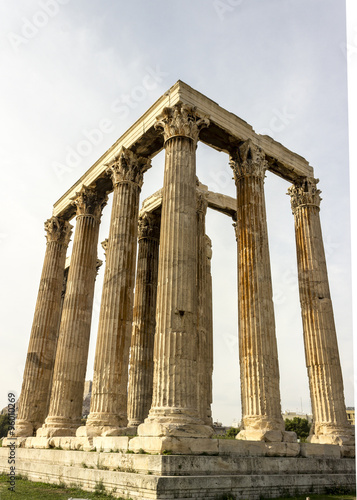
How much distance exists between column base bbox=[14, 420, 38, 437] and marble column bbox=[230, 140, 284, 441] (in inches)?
584

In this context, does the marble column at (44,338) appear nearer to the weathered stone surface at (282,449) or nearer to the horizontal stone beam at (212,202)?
the horizontal stone beam at (212,202)

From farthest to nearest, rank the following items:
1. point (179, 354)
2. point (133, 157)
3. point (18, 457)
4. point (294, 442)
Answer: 1. point (133, 157)
2. point (18, 457)
3. point (294, 442)
4. point (179, 354)

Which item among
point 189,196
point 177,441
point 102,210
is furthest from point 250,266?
point 102,210

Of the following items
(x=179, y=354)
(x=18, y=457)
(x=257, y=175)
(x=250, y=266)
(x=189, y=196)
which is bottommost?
(x=18, y=457)

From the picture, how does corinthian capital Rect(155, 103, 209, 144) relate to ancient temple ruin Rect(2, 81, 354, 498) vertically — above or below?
above

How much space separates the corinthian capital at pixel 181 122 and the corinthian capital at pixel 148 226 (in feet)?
34.3

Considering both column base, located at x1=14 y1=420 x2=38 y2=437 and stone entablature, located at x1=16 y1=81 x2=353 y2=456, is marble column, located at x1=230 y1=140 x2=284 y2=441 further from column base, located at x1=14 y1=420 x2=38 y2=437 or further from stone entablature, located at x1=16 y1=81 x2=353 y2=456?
column base, located at x1=14 y1=420 x2=38 y2=437

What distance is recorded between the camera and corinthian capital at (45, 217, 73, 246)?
3284cm

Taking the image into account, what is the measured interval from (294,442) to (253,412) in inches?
84.0

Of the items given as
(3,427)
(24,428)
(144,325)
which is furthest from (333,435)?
(3,427)

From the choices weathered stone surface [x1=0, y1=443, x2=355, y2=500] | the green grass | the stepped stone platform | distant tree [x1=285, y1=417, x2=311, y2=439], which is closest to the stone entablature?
the stepped stone platform

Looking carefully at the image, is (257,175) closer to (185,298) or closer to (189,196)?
(189,196)

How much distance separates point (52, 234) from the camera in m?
32.9

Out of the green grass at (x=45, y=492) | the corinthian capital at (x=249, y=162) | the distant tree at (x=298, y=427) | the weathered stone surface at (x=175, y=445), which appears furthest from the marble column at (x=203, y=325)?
the distant tree at (x=298, y=427)
